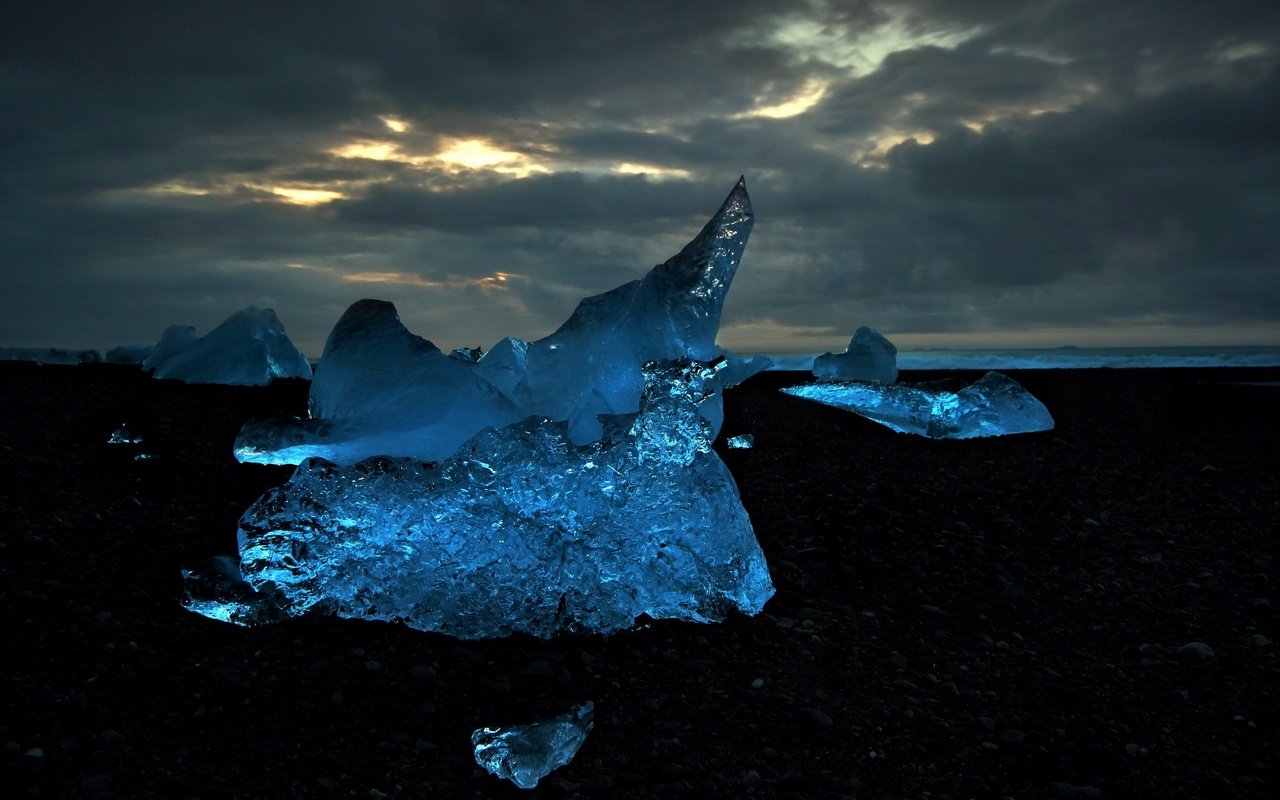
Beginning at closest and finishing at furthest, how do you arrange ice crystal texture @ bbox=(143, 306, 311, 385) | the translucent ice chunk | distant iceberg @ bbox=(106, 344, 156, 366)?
the translucent ice chunk
ice crystal texture @ bbox=(143, 306, 311, 385)
distant iceberg @ bbox=(106, 344, 156, 366)

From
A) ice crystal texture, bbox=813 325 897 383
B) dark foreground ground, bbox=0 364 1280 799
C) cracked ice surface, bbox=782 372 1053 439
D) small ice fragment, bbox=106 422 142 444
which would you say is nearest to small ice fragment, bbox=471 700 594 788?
dark foreground ground, bbox=0 364 1280 799

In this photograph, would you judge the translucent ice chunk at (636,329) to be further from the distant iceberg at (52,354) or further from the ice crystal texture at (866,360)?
the distant iceberg at (52,354)

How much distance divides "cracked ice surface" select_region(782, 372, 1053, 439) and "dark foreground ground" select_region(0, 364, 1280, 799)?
172 centimetres

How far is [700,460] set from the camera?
3090mm

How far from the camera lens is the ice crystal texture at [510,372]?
11.2ft

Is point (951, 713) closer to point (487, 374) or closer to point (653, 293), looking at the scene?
point (653, 293)

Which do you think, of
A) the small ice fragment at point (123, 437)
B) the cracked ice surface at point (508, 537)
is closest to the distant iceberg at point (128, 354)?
the small ice fragment at point (123, 437)

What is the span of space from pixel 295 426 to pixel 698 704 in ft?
6.22

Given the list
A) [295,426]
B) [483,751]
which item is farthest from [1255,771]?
[295,426]

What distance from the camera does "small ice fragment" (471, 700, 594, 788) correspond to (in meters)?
2.12

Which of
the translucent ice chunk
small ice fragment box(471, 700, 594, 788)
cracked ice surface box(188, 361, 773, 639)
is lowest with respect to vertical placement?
small ice fragment box(471, 700, 594, 788)

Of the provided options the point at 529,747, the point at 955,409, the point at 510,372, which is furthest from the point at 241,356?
the point at 529,747

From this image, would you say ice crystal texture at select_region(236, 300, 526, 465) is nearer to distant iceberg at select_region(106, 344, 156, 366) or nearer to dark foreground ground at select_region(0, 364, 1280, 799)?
dark foreground ground at select_region(0, 364, 1280, 799)

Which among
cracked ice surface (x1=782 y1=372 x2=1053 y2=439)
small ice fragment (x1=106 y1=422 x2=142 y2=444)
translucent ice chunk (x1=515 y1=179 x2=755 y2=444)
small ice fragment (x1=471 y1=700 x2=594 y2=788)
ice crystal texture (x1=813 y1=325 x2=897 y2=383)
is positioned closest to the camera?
small ice fragment (x1=471 y1=700 x2=594 y2=788)
